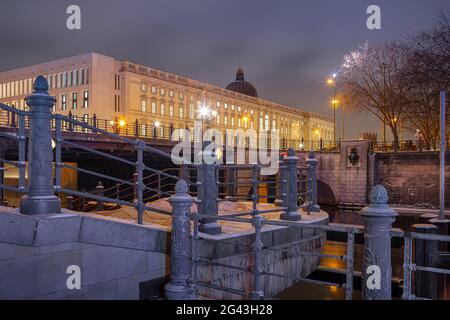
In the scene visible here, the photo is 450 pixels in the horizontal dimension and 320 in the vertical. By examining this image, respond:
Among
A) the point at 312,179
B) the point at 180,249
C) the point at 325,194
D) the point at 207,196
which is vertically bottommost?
the point at 325,194

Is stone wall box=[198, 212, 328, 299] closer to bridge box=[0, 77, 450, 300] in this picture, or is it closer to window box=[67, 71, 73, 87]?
bridge box=[0, 77, 450, 300]

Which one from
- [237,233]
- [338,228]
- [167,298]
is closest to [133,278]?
[167,298]

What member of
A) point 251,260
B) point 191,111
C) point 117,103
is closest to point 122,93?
point 117,103

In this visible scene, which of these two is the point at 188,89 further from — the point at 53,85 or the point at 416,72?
the point at 416,72

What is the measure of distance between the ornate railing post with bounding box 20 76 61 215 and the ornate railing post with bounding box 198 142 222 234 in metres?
2.51

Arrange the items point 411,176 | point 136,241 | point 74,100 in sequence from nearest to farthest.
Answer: point 136,241, point 411,176, point 74,100

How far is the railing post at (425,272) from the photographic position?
1163 centimetres

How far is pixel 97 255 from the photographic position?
5.50 meters

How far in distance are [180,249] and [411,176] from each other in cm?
3040

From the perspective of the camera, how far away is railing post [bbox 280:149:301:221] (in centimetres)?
938

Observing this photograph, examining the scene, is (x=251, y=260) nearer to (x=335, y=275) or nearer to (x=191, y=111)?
(x=335, y=275)

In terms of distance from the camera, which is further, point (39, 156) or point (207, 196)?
point (207, 196)

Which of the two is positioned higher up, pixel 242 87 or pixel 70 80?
pixel 242 87

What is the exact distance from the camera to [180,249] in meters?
6.00
